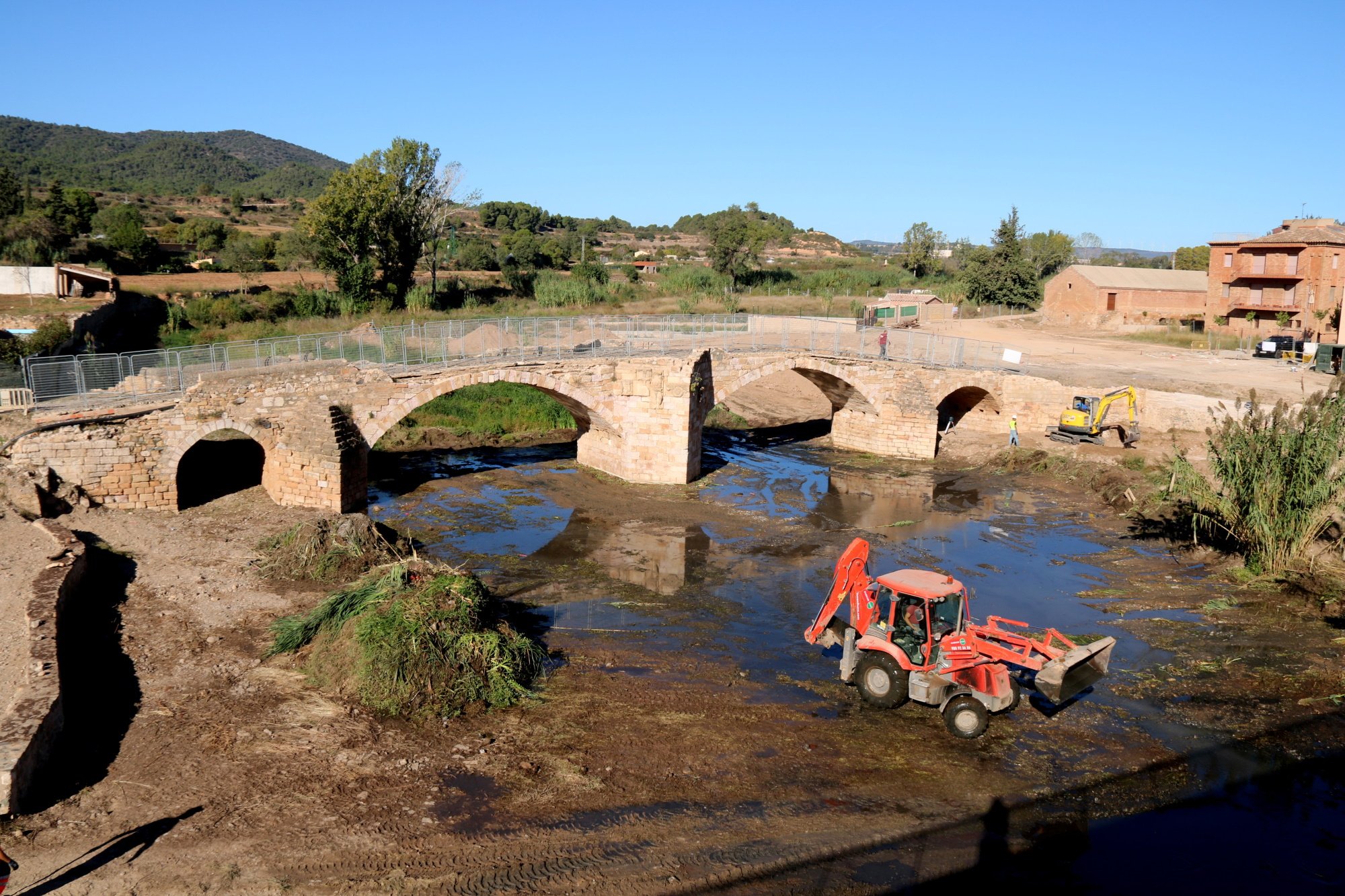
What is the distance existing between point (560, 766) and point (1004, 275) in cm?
5167

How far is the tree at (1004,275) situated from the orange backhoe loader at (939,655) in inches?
1839

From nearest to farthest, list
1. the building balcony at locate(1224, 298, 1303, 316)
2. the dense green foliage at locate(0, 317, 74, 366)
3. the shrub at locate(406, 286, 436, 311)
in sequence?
the dense green foliage at locate(0, 317, 74, 366) < the building balcony at locate(1224, 298, 1303, 316) < the shrub at locate(406, 286, 436, 311)

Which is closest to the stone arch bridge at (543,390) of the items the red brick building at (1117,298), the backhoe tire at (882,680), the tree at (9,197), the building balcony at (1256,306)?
the backhoe tire at (882,680)

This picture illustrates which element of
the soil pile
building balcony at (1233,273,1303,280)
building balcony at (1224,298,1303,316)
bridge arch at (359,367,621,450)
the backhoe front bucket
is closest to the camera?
the backhoe front bucket

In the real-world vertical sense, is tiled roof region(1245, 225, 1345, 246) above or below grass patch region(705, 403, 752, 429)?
above

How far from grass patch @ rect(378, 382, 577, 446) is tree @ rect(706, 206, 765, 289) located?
2853 centimetres

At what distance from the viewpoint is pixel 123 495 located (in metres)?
21.1

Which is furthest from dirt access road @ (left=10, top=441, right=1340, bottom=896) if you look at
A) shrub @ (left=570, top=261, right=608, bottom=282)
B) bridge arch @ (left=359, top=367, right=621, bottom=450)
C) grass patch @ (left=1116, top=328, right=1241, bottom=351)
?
shrub @ (left=570, top=261, right=608, bottom=282)

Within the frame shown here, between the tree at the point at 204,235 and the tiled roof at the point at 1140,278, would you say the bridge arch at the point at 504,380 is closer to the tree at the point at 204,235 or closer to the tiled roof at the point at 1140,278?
the tiled roof at the point at 1140,278

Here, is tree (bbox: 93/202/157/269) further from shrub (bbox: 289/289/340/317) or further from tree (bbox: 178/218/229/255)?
shrub (bbox: 289/289/340/317)

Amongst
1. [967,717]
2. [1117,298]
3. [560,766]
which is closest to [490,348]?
[560,766]

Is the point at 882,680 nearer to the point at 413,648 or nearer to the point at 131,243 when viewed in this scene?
the point at 413,648

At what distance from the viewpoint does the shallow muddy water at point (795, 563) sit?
12.6 meters

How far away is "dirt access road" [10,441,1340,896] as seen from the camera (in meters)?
9.42
